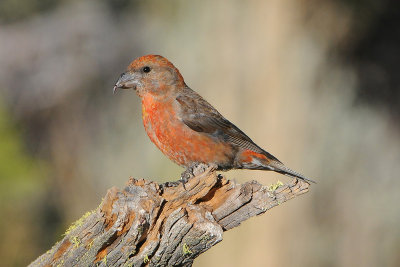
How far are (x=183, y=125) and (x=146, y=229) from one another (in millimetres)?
1837

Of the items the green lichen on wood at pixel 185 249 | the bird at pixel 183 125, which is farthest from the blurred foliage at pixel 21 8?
the green lichen on wood at pixel 185 249

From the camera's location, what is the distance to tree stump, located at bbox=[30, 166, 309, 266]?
12.5 feet

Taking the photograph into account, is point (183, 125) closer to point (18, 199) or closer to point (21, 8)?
point (18, 199)

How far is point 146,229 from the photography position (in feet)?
12.6

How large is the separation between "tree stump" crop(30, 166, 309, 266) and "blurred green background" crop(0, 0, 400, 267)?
3849 millimetres

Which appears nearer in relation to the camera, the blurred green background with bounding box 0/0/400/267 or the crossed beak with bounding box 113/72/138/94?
the crossed beak with bounding box 113/72/138/94

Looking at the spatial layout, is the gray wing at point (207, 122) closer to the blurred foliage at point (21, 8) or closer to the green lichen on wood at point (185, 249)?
the green lichen on wood at point (185, 249)

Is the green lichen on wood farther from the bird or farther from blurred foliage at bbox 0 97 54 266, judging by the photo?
blurred foliage at bbox 0 97 54 266

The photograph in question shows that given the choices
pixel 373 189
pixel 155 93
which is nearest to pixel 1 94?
pixel 155 93

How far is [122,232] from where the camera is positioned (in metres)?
3.84

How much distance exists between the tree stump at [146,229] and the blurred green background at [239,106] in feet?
12.6

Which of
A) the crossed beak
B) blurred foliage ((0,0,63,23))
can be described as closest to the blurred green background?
blurred foliage ((0,0,63,23))

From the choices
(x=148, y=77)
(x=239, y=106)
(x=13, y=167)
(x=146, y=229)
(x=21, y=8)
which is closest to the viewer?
(x=146, y=229)

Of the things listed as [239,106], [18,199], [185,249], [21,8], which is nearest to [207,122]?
[185,249]
